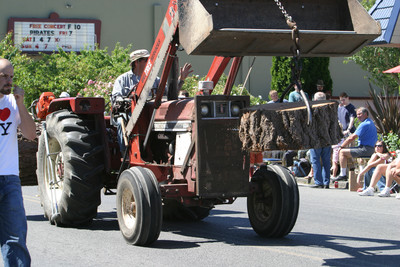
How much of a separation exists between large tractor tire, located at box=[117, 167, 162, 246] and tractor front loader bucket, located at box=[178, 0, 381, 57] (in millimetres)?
1572

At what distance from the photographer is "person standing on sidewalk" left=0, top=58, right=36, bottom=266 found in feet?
18.7

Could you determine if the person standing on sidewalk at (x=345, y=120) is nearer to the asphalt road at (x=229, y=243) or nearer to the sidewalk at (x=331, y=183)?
the sidewalk at (x=331, y=183)

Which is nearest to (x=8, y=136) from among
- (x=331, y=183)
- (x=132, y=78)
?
(x=132, y=78)

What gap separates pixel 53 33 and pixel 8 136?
85.3ft

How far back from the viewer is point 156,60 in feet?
28.7

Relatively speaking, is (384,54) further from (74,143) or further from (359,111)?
(74,143)

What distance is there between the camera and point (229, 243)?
849 centimetres

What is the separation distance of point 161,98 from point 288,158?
907 cm

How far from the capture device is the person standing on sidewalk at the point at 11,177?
5.70 metres

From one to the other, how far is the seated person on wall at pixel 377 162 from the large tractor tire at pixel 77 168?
656 cm

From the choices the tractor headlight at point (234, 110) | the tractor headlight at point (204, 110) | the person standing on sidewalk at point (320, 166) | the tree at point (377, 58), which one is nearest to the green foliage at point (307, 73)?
the tree at point (377, 58)

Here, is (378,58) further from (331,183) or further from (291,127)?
(291,127)

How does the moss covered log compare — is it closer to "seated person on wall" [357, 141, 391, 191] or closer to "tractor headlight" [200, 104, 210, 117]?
"tractor headlight" [200, 104, 210, 117]

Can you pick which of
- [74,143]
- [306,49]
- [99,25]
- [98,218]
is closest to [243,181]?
[306,49]
